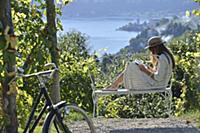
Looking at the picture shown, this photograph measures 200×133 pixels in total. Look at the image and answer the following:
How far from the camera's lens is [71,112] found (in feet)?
17.7

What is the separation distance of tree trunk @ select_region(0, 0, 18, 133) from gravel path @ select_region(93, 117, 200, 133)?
2.22m

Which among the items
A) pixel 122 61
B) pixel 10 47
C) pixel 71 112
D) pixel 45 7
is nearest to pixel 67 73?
pixel 122 61

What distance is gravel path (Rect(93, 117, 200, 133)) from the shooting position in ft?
22.5

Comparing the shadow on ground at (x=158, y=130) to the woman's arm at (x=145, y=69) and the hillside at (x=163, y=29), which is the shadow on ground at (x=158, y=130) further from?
the hillside at (x=163, y=29)

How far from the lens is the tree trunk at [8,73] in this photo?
4.51 metres

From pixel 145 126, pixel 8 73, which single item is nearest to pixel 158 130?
pixel 145 126

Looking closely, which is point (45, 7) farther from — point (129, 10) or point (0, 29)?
point (129, 10)

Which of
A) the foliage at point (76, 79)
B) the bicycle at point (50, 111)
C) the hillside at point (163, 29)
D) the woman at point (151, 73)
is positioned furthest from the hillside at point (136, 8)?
the bicycle at point (50, 111)

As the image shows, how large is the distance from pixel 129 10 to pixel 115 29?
293cm

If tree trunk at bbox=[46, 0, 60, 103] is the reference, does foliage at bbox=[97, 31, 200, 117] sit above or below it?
below

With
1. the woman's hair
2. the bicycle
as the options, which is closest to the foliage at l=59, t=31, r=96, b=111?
the woman's hair

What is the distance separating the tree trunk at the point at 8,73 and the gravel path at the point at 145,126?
2.22 metres

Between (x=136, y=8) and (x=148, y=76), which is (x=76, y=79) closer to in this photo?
(x=148, y=76)

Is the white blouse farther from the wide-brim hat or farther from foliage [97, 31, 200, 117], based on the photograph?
foliage [97, 31, 200, 117]
